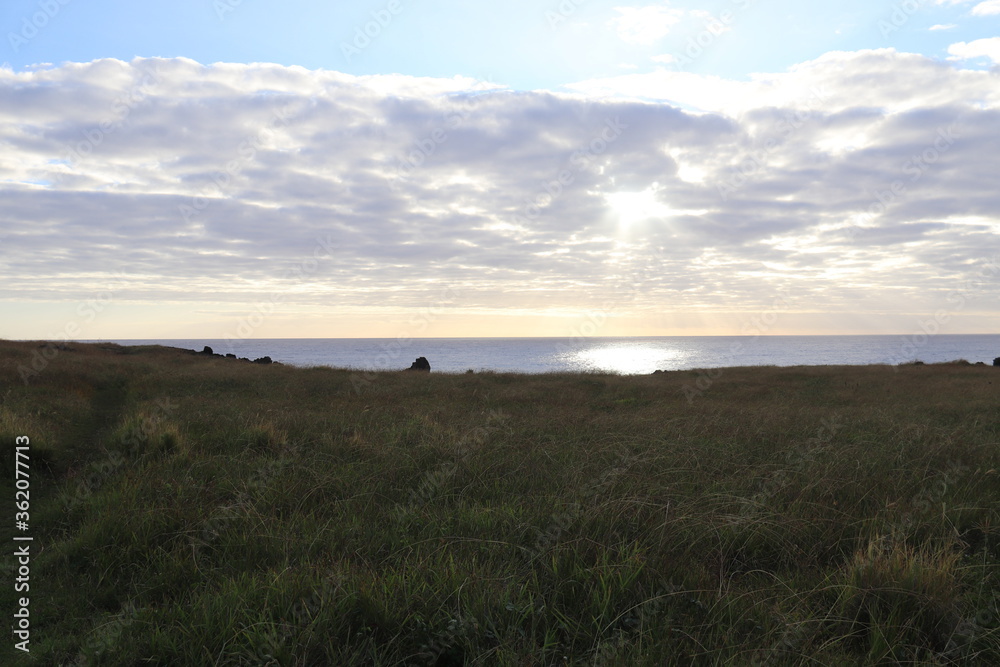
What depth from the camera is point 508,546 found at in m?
4.91

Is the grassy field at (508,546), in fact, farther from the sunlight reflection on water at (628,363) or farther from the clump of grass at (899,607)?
the sunlight reflection on water at (628,363)

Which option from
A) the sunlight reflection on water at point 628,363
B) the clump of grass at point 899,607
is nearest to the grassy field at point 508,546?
the clump of grass at point 899,607

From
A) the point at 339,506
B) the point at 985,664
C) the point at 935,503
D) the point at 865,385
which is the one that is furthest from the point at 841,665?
the point at 865,385

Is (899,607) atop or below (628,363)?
below

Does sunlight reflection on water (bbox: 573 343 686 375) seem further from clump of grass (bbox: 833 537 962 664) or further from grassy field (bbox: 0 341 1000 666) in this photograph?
clump of grass (bbox: 833 537 962 664)

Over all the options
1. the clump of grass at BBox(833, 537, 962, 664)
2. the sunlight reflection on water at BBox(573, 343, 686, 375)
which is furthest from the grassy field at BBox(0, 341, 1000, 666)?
the sunlight reflection on water at BBox(573, 343, 686, 375)

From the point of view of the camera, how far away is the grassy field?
11.6 ft

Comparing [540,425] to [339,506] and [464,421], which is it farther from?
[339,506]

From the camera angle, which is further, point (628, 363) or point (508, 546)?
point (628, 363)

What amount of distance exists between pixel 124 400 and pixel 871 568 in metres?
20.5

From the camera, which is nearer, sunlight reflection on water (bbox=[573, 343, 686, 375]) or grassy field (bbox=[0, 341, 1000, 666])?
grassy field (bbox=[0, 341, 1000, 666])

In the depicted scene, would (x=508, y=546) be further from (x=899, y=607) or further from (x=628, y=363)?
(x=628, y=363)

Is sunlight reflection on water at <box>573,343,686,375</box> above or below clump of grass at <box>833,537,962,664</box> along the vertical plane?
above

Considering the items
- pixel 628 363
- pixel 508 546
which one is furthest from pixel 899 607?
pixel 628 363
